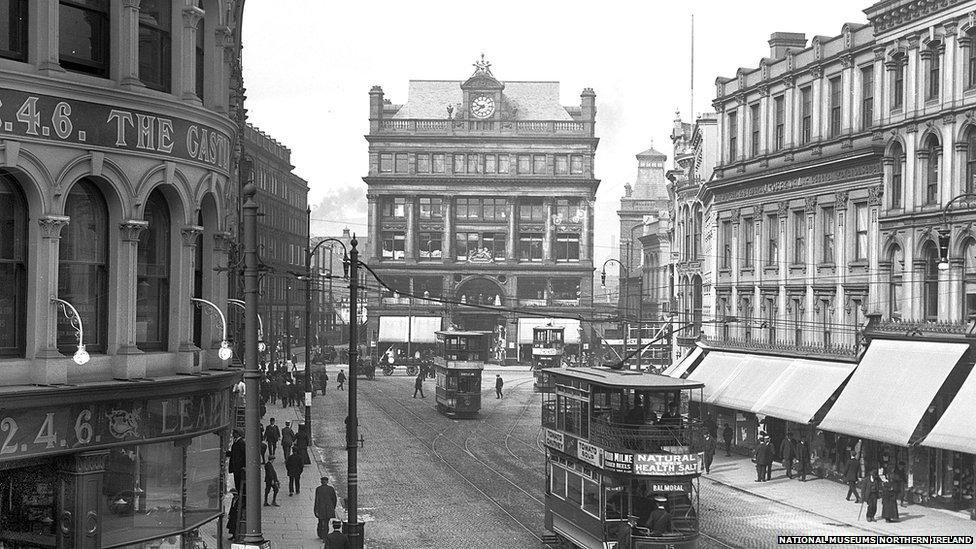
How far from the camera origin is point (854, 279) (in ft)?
137

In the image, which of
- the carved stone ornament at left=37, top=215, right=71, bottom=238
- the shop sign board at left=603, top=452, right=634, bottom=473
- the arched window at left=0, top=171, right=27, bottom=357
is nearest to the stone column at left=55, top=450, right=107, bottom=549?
the arched window at left=0, top=171, right=27, bottom=357

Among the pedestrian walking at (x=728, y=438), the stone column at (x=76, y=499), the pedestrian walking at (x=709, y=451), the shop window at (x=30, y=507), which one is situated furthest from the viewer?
the pedestrian walking at (x=728, y=438)

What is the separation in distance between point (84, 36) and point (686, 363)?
37.9 metres

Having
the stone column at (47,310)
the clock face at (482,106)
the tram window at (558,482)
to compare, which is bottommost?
the tram window at (558,482)

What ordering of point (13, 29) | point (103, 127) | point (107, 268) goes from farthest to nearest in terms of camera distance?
point (107, 268) → point (103, 127) → point (13, 29)

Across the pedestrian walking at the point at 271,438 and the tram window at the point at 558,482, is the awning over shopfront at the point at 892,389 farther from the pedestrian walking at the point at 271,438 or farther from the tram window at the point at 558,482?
the pedestrian walking at the point at 271,438

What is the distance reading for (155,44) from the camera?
1845 centimetres

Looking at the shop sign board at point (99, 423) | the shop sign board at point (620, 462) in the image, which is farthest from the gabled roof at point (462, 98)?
the shop sign board at point (99, 423)

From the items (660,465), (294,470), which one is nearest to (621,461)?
(660,465)

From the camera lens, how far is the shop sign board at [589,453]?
2384cm

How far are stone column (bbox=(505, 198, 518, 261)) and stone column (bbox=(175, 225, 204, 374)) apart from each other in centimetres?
9536

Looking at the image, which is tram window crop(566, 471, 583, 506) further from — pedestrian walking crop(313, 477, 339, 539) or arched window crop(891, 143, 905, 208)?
arched window crop(891, 143, 905, 208)

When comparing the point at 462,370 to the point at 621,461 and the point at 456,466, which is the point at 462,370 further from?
the point at 621,461

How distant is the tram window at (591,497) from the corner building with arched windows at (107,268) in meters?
8.13
